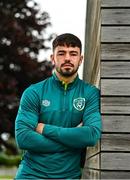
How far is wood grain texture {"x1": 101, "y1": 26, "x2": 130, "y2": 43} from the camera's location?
439 centimetres

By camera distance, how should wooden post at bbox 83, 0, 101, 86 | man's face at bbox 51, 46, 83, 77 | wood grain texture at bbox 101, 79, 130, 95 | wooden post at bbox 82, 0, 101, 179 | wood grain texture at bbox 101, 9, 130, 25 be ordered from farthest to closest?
wooden post at bbox 83, 0, 101, 86, wooden post at bbox 82, 0, 101, 179, wood grain texture at bbox 101, 9, 130, 25, wood grain texture at bbox 101, 79, 130, 95, man's face at bbox 51, 46, 83, 77

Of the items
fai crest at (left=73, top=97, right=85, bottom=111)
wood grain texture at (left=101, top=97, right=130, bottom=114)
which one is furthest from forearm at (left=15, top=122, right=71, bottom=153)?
wood grain texture at (left=101, top=97, right=130, bottom=114)

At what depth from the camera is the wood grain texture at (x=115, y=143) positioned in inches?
166

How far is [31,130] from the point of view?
3.97 m

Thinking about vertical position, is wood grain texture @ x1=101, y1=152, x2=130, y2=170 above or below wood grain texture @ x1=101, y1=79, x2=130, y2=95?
below

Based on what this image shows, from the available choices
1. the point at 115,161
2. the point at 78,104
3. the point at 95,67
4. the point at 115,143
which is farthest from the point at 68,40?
the point at 95,67

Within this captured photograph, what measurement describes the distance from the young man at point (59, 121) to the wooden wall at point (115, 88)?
0.22 m

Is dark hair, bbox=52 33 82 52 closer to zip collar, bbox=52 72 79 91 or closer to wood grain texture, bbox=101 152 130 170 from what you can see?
zip collar, bbox=52 72 79 91

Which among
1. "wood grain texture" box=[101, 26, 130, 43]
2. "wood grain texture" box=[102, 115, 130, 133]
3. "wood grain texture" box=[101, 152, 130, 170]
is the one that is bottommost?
"wood grain texture" box=[101, 152, 130, 170]

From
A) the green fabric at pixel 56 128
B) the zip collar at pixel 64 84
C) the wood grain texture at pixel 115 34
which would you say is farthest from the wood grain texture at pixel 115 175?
the wood grain texture at pixel 115 34

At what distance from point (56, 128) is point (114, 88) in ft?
2.08

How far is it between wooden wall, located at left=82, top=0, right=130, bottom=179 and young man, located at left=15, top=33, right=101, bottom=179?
21 cm

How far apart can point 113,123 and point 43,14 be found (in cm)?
2315

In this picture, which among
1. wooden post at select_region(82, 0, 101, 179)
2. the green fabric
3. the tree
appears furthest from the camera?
the tree
